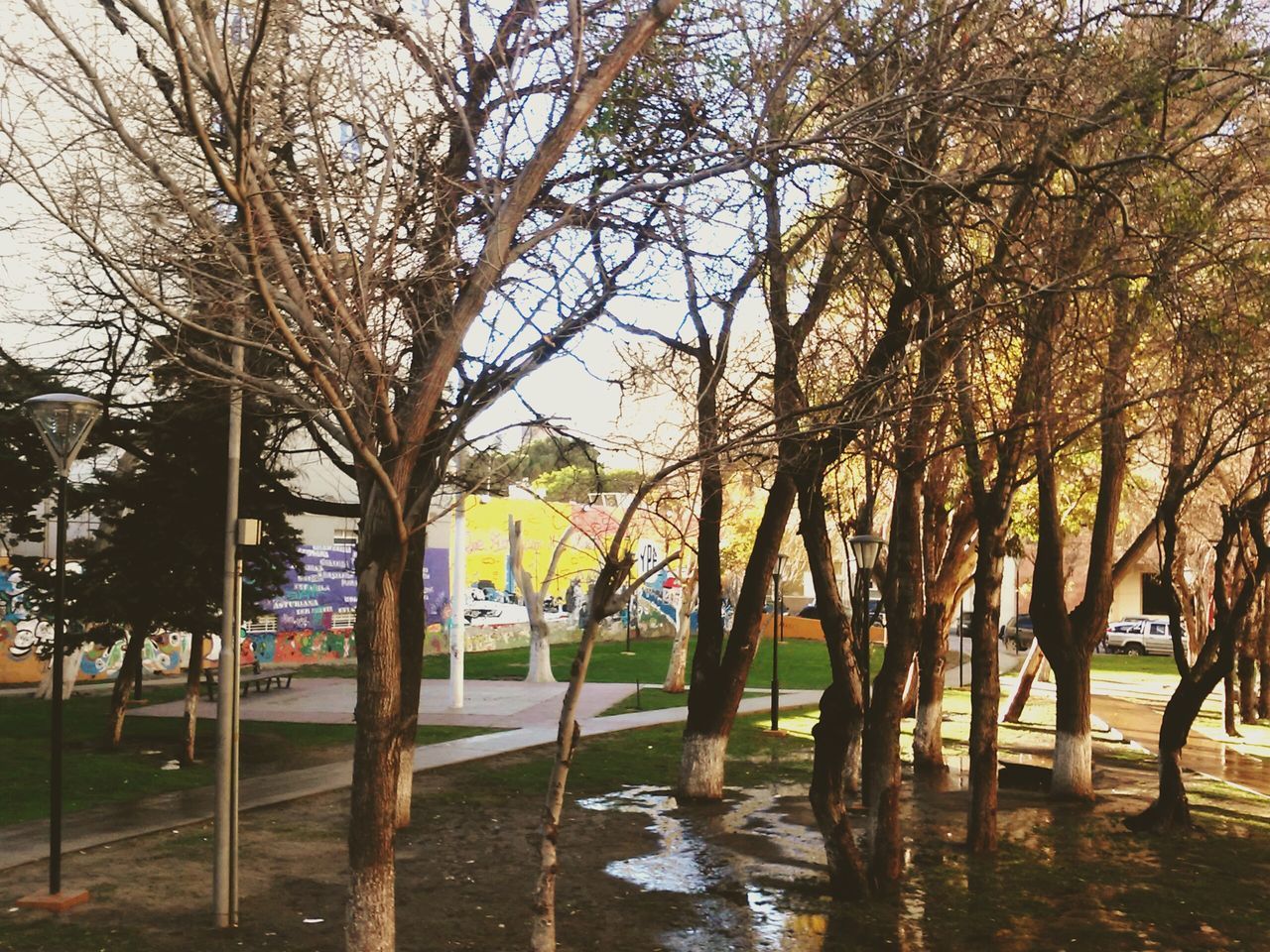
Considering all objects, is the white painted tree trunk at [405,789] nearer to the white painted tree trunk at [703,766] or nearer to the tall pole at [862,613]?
the white painted tree trunk at [703,766]

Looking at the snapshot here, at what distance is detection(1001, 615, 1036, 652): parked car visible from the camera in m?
52.3

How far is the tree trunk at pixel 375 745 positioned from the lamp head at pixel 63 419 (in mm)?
3744

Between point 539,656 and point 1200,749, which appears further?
point 539,656

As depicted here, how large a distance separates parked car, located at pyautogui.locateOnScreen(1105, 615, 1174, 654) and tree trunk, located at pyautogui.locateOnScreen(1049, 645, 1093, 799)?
41.8 m

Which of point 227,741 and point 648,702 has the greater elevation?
point 227,741

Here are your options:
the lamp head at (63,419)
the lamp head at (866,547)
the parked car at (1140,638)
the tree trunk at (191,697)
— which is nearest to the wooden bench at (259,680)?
the tree trunk at (191,697)

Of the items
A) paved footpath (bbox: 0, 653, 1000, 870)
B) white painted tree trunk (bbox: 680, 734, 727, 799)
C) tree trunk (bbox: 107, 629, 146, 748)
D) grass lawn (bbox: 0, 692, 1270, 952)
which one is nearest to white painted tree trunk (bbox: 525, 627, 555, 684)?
paved footpath (bbox: 0, 653, 1000, 870)

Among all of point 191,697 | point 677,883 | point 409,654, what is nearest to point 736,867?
point 677,883

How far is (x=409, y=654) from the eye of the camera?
13703 millimetres

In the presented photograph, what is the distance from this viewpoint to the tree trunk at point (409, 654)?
13.5m

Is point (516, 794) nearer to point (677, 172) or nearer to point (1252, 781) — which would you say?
point (677, 172)

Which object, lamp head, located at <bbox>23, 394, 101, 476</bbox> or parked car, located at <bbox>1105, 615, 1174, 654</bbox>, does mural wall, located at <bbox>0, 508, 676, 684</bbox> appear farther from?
parked car, located at <bbox>1105, 615, 1174, 654</bbox>

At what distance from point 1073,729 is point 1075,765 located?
481mm

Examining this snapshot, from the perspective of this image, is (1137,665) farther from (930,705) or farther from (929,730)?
(930,705)
